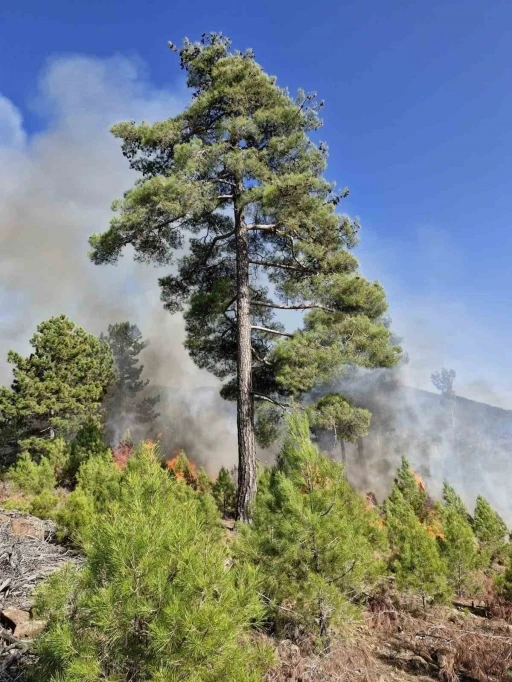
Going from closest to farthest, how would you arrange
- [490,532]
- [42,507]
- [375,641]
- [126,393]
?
[375,641]
[42,507]
[490,532]
[126,393]

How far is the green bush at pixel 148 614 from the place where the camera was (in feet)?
7.29

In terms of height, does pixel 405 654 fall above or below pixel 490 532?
below

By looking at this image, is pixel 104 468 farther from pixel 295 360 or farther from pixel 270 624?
pixel 270 624

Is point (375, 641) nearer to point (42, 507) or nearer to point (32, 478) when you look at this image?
point (42, 507)

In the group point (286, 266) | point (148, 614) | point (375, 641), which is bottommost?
point (375, 641)

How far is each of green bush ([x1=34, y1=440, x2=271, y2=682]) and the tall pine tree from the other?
6.23m

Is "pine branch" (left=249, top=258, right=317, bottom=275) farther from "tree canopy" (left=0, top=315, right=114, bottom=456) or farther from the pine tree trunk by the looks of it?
"tree canopy" (left=0, top=315, right=114, bottom=456)

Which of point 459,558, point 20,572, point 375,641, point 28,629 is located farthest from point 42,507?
point 459,558

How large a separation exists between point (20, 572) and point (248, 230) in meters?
8.04

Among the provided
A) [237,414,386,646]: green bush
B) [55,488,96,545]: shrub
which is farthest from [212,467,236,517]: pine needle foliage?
[237,414,386,646]: green bush

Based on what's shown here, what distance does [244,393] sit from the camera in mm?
9078

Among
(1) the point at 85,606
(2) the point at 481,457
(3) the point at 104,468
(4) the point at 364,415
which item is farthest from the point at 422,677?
(2) the point at 481,457

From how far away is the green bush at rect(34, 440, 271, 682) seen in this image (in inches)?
87.5

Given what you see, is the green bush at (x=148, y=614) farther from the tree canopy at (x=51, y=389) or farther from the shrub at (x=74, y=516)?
the tree canopy at (x=51, y=389)
